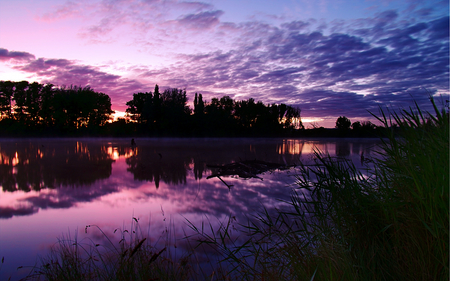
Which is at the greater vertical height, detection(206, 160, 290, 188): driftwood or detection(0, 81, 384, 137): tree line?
detection(0, 81, 384, 137): tree line

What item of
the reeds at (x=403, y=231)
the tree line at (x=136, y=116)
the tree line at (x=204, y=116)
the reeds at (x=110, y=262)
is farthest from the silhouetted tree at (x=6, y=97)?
the reeds at (x=403, y=231)

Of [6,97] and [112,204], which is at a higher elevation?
[6,97]

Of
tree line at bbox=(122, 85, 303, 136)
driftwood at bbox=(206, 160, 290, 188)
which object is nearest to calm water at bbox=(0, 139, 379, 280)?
driftwood at bbox=(206, 160, 290, 188)

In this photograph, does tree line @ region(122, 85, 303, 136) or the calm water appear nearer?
the calm water

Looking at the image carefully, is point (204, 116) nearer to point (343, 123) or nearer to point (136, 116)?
point (136, 116)

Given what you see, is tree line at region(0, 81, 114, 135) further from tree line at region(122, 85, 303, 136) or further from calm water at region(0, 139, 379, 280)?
calm water at region(0, 139, 379, 280)

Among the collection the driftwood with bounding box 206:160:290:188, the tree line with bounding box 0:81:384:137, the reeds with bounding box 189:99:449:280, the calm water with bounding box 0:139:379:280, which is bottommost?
the calm water with bounding box 0:139:379:280

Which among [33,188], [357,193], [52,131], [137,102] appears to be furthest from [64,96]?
[357,193]

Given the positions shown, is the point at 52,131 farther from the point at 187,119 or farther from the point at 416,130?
the point at 416,130

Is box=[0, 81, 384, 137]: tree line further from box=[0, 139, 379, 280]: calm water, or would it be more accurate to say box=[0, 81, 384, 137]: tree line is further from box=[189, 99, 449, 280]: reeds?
box=[189, 99, 449, 280]: reeds

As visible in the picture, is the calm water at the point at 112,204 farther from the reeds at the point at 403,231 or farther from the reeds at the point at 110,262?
the reeds at the point at 403,231

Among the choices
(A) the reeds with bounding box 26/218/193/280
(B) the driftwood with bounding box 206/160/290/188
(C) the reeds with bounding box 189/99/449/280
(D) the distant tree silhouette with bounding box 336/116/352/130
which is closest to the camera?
(C) the reeds with bounding box 189/99/449/280

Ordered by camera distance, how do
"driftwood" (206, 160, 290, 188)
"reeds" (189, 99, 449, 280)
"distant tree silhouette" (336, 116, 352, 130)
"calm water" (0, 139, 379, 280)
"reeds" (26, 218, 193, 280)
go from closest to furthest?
"reeds" (189, 99, 449, 280) → "reeds" (26, 218, 193, 280) → "calm water" (0, 139, 379, 280) → "driftwood" (206, 160, 290, 188) → "distant tree silhouette" (336, 116, 352, 130)

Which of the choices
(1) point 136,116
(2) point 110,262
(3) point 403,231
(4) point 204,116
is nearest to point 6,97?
(1) point 136,116
